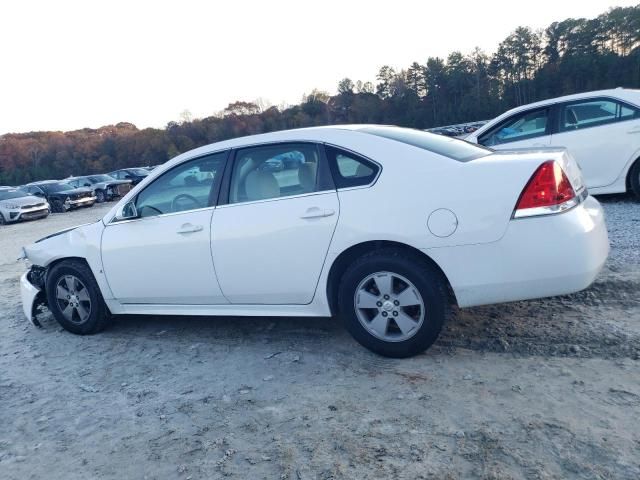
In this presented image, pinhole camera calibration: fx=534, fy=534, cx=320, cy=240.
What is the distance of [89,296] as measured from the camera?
4.75 metres

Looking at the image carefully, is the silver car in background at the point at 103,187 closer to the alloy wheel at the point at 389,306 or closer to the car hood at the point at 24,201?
the car hood at the point at 24,201

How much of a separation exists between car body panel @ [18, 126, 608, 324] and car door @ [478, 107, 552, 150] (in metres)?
4.53

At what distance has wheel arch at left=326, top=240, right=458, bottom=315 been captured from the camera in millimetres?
3416

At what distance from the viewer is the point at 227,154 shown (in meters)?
4.14

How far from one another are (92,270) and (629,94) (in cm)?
717

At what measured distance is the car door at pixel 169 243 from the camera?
410 cm

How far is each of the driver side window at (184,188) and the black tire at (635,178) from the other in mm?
5874

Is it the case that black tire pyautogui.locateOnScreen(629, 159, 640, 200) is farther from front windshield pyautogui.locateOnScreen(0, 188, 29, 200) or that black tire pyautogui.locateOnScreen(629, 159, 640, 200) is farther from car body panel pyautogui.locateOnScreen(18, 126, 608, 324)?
front windshield pyautogui.locateOnScreen(0, 188, 29, 200)

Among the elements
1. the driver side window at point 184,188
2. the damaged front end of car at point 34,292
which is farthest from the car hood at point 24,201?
the driver side window at point 184,188

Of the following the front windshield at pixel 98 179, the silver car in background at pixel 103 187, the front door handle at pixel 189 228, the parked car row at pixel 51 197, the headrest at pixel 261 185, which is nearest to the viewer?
the headrest at pixel 261 185

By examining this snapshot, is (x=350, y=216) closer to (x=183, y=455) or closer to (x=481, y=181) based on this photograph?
(x=481, y=181)

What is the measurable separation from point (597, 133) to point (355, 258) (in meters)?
5.43

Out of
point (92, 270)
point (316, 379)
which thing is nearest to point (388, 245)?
point (316, 379)

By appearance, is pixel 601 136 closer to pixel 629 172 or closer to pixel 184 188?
pixel 629 172
